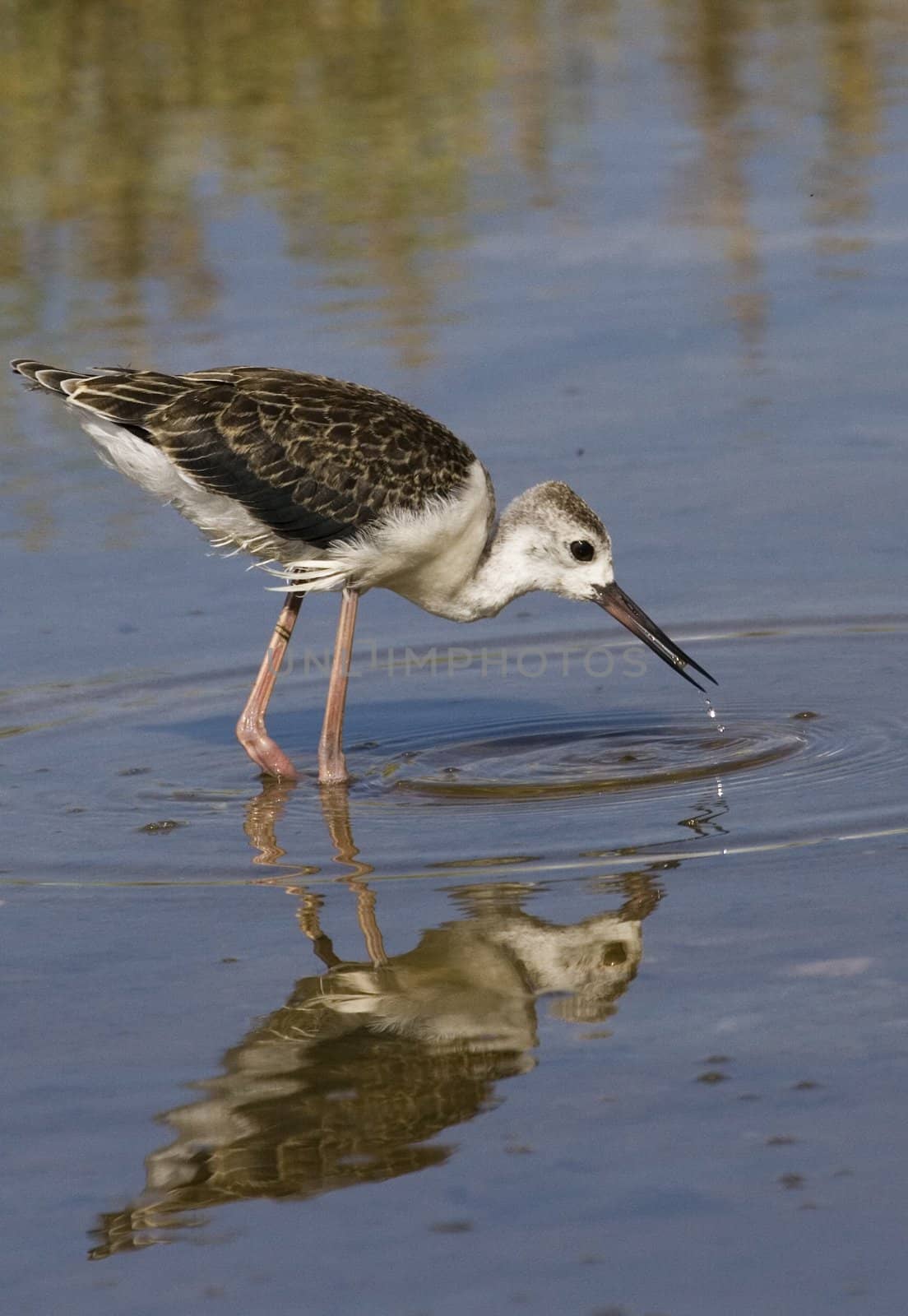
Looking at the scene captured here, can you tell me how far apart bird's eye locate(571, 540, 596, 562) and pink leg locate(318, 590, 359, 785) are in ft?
2.69

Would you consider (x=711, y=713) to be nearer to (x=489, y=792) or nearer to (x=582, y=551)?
(x=582, y=551)

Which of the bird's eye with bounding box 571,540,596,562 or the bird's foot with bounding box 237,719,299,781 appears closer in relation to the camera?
the bird's foot with bounding box 237,719,299,781

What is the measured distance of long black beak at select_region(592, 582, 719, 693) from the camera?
8.06m

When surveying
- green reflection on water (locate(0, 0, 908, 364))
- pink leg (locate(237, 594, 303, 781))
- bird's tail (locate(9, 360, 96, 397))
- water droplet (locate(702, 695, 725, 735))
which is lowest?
water droplet (locate(702, 695, 725, 735))

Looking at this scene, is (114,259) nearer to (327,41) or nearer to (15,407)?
(15,407)

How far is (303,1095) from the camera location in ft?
16.2

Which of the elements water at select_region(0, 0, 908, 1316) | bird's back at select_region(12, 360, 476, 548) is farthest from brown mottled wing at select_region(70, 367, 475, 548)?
water at select_region(0, 0, 908, 1316)

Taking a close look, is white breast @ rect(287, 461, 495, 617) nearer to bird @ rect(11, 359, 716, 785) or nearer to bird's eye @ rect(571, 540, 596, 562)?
bird @ rect(11, 359, 716, 785)

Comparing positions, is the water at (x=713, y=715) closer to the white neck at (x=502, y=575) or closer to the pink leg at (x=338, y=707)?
the white neck at (x=502, y=575)

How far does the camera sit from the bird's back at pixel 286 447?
7.96 metres

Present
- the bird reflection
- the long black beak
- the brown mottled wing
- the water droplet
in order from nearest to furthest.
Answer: the bird reflection
the water droplet
the brown mottled wing
the long black beak

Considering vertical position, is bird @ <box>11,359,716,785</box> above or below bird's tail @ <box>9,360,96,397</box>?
below

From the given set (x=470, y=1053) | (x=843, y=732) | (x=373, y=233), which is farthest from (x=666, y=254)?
(x=470, y=1053)

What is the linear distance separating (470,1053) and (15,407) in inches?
310
